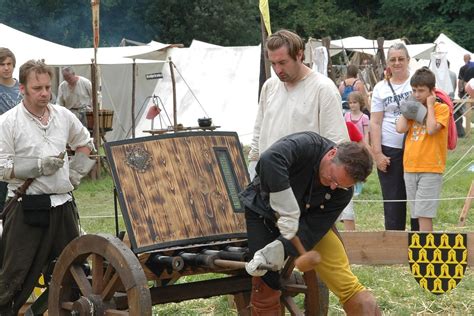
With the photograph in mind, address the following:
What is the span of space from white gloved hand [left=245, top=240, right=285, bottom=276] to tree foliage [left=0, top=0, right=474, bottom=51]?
30.1 m

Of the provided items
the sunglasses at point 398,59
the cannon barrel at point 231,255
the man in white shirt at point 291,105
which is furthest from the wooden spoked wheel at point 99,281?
the sunglasses at point 398,59

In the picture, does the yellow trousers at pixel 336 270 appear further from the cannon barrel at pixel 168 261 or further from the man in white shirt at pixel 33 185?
the man in white shirt at pixel 33 185

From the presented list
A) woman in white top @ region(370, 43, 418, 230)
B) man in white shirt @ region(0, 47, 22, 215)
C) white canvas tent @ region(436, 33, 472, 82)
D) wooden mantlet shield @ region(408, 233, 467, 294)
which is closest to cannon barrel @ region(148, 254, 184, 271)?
wooden mantlet shield @ region(408, 233, 467, 294)

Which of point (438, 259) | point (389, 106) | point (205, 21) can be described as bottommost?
point (438, 259)

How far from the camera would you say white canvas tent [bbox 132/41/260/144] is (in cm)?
1975

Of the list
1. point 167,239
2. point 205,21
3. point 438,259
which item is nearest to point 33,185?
point 167,239

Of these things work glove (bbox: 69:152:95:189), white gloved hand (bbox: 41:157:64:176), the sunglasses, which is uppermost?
the sunglasses

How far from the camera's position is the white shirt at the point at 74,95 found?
49.5 feet

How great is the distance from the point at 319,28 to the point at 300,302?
36.4 metres

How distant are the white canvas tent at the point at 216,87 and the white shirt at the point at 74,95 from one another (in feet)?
14.6

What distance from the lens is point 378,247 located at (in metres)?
6.52

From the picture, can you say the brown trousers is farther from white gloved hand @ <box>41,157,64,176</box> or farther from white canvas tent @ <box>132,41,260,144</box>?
white canvas tent @ <box>132,41,260,144</box>

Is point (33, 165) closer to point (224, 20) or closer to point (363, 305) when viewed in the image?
point (363, 305)

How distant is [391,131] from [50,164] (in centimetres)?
316
